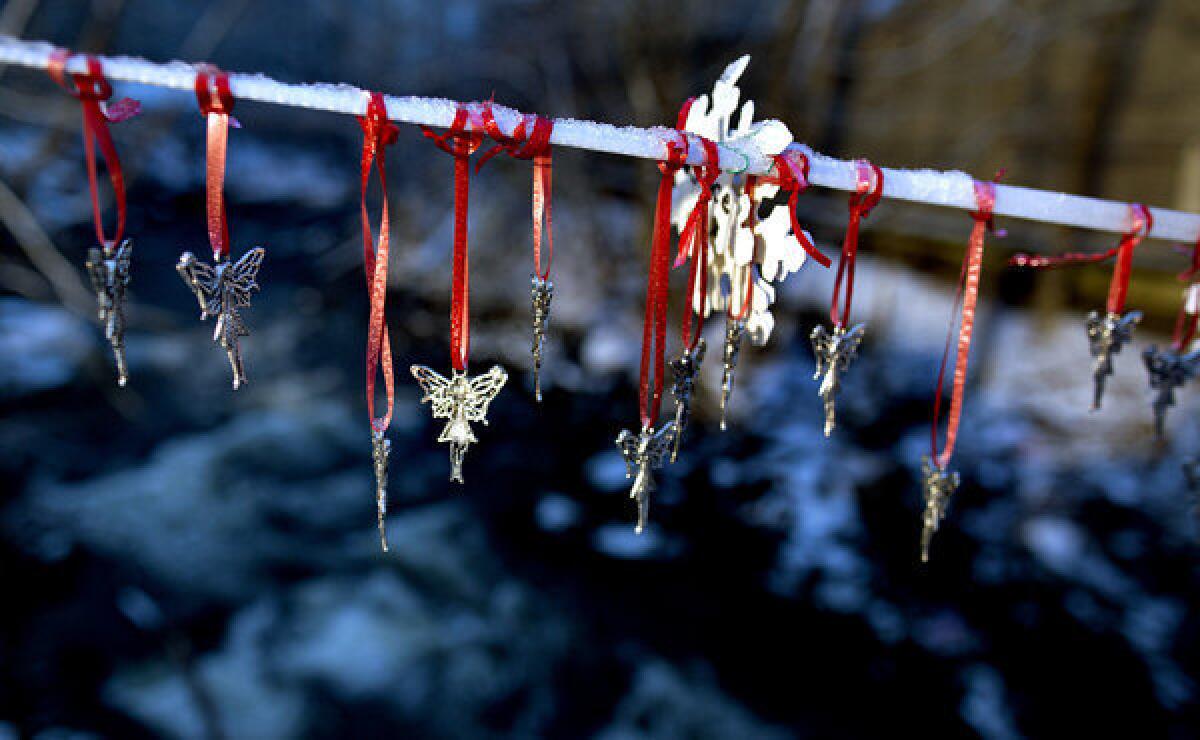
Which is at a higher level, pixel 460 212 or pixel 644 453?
pixel 460 212

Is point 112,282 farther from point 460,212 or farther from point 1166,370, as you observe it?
point 1166,370

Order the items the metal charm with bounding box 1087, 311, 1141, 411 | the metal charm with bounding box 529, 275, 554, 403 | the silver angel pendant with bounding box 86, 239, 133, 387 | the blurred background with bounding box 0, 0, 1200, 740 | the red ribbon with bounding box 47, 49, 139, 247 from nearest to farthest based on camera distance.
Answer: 1. the red ribbon with bounding box 47, 49, 139, 247
2. the silver angel pendant with bounding box 86, 239, 133, 387
3. the metal charm with bounding box 529, 275, 554, 403
4. the metal charm with bounding box 1087, 311, 1141, 411
5. the blurred background with bounding box 0, 0, 1200, 740

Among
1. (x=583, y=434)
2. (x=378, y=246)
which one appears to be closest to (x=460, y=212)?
(x=378, y=246)

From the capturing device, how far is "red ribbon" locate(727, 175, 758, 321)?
1122 mm

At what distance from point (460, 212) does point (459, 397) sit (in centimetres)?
30

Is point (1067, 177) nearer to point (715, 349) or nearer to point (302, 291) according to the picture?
point (715, 349)

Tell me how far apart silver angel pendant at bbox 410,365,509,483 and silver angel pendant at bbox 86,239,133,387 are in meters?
0.40

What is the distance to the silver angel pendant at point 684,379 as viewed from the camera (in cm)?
118

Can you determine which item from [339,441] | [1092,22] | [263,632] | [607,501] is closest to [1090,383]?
[1092,22]

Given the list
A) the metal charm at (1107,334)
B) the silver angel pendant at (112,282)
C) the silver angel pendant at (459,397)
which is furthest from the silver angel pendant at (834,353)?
the silver angel pendant at (112,282)

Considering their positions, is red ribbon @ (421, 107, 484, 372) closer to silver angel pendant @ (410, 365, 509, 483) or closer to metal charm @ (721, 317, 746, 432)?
silver angel pendant @ (410, 365, 509, 483)

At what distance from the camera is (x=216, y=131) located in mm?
888

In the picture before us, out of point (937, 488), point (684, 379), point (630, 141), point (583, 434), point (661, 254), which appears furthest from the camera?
point (583, 434)

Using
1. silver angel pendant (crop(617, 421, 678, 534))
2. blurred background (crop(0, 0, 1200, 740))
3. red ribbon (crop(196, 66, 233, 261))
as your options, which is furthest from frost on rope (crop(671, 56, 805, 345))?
blurred background (crop(0, 0, 1200, 740))
